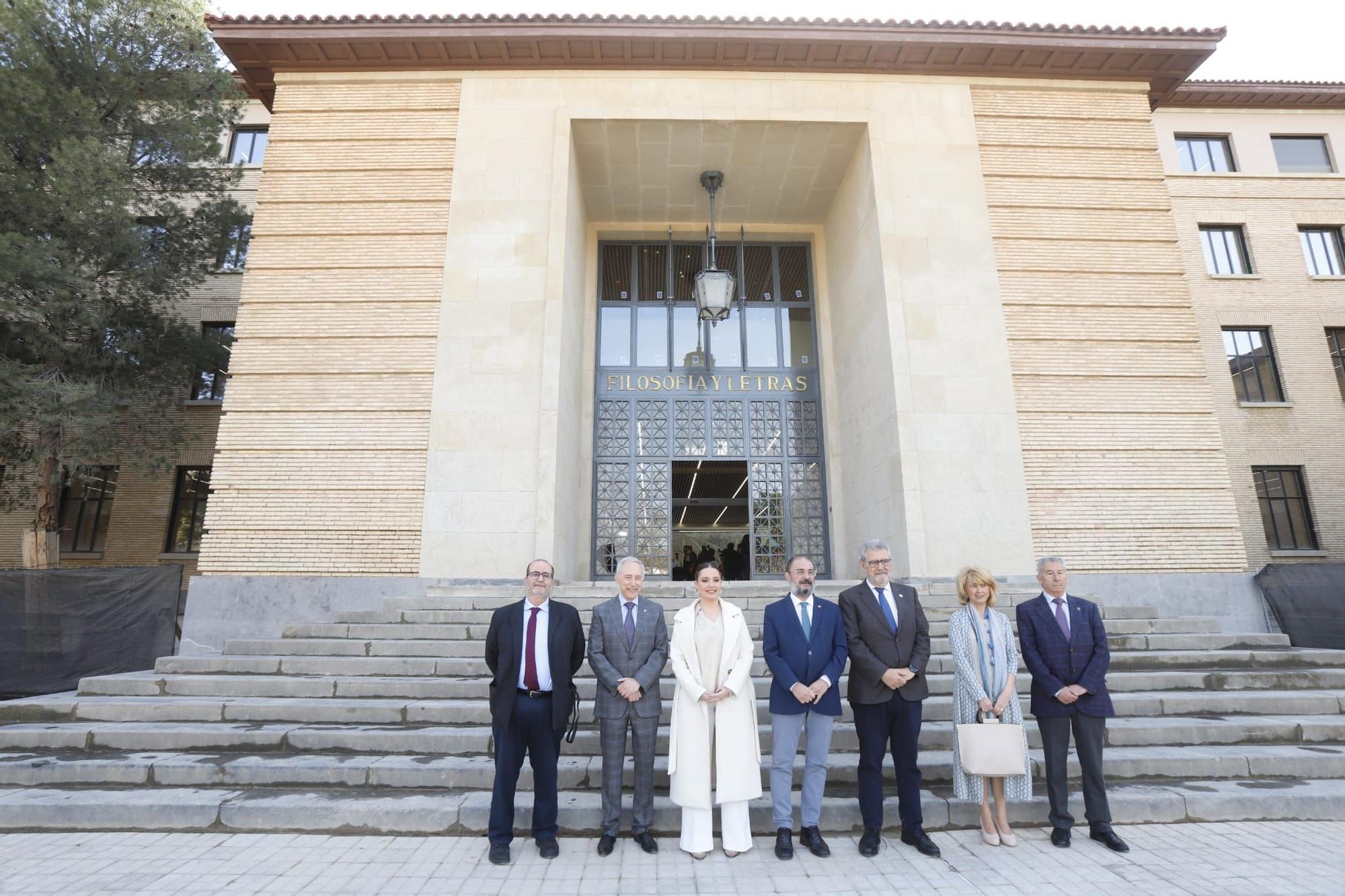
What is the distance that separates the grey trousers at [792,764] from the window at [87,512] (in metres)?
18.4

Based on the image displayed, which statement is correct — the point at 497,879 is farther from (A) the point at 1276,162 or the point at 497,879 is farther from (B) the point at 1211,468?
(A) the point at 1276,162

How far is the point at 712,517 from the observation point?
53.2 ft

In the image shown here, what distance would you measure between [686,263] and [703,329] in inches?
64.5

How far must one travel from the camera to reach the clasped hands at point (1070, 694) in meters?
4.66

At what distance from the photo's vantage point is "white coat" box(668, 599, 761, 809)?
177 inches

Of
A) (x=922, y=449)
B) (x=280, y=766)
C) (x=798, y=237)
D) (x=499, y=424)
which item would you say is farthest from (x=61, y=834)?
(x=798, y=237)

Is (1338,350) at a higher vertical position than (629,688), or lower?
higher

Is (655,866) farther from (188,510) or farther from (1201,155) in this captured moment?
(1201,155)

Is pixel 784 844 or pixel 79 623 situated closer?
pixel 784 844

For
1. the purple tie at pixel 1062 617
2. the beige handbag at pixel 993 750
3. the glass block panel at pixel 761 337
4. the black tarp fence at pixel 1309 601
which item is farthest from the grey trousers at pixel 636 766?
the glass block panel at pixel 761 337

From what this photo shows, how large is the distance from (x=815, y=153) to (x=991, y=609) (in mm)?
9973

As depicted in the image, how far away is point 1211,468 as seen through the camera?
34.2 feet

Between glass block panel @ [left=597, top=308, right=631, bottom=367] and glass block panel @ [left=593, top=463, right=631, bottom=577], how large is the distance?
2147 millimetres

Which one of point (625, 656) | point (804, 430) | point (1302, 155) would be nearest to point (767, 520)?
point (804, 430)
